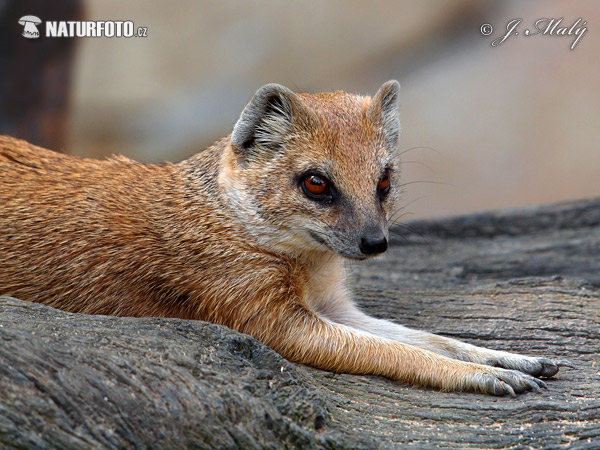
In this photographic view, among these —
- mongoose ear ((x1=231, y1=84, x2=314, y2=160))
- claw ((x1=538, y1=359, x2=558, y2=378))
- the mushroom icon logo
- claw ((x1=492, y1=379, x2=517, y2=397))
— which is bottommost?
claw ((x1=492, y1=379, x2=517, y2=397))

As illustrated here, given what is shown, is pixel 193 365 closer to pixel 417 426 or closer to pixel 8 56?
pixel 417 426

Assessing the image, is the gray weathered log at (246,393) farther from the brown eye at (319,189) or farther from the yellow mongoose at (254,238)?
the brown eye at (319,189)

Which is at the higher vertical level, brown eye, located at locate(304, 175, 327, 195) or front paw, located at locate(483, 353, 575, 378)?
brown eye, located at locate(304, 175, 327, 195)

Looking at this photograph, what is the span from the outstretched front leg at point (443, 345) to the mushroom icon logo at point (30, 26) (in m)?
6.52

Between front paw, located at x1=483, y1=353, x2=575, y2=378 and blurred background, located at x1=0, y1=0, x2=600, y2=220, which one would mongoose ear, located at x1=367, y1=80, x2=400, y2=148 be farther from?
blurred background, located at x1=0, y1=0, x2=600, y2=220

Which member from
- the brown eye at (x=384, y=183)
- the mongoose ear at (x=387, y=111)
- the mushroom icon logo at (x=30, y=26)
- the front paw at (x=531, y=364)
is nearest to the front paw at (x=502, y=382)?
the front paw at (x=531, y=364)

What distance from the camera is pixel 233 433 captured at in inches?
153

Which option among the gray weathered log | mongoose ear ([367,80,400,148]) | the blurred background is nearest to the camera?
the gray weathered log

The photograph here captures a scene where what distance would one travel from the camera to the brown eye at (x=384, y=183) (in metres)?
5.88

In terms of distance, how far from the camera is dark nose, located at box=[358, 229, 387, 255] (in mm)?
5391

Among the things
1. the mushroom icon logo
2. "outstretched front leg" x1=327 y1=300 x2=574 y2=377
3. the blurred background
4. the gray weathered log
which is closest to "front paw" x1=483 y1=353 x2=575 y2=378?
"outstretched front leg" x1=327 y1=300 x2=574 y2=377

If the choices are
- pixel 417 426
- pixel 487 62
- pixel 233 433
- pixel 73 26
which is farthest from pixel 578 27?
pixel 233 433

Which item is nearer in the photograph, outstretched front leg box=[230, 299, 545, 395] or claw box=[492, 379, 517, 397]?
claw box=[492, 379, 517, 397]

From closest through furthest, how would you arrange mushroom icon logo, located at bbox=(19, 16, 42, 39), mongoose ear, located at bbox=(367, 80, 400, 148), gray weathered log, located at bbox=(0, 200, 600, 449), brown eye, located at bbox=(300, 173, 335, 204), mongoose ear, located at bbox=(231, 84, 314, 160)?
gray weathered log, located at bbox=(0, 200, 600, 449) < brown eye, located at bbox=(300, 173, 335, 204) < mongoose ear, located at bbox=(231, 84, 314, 160) < mongoose ear, located at bbox=(367, 80, 400, 148) < mushroom icon logo, located at bbox=(19, 16, 42, 39)
